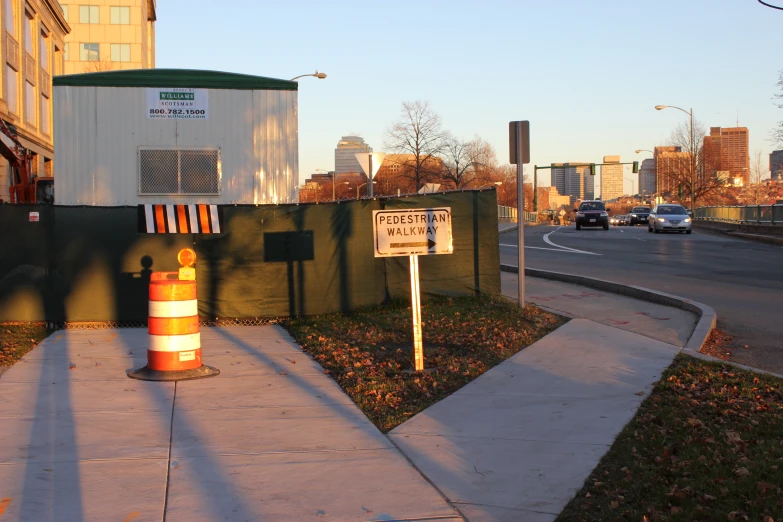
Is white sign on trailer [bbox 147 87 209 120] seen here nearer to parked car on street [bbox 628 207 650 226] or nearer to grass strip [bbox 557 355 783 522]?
grass strip [bbox 557 355 783 522]

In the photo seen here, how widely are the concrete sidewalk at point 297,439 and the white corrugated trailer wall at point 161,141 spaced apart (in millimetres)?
4486

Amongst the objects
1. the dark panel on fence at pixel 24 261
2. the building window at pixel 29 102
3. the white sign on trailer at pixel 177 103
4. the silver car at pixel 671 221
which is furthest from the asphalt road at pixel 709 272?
the building window at pixel 29 102

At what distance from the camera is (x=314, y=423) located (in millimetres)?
6797

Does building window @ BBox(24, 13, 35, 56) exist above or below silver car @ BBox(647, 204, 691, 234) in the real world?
above

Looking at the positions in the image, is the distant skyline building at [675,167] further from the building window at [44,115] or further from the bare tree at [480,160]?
the building window at [44,115]

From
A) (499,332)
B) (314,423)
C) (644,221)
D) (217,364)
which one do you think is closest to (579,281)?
(499,332)

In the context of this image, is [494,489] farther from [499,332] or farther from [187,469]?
[499,332]

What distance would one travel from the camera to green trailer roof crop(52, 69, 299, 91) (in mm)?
13406

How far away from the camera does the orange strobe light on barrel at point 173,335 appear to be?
8.59m

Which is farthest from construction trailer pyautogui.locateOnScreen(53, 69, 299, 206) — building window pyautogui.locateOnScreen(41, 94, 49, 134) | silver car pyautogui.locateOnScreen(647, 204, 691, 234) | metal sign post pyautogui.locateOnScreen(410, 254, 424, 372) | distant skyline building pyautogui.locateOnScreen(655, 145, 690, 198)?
distant skyline building pyautogui.locateOnScreen(655, 145, 690, 198)

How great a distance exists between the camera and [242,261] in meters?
12.2

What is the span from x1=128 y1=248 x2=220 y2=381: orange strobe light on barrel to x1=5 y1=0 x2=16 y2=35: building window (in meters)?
34.4

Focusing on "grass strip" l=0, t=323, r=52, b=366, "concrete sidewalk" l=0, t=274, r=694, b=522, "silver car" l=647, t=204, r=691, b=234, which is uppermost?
"silver car" l=647, t=204, r=691, b=234

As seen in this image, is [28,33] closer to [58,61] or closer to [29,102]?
[29,102]
